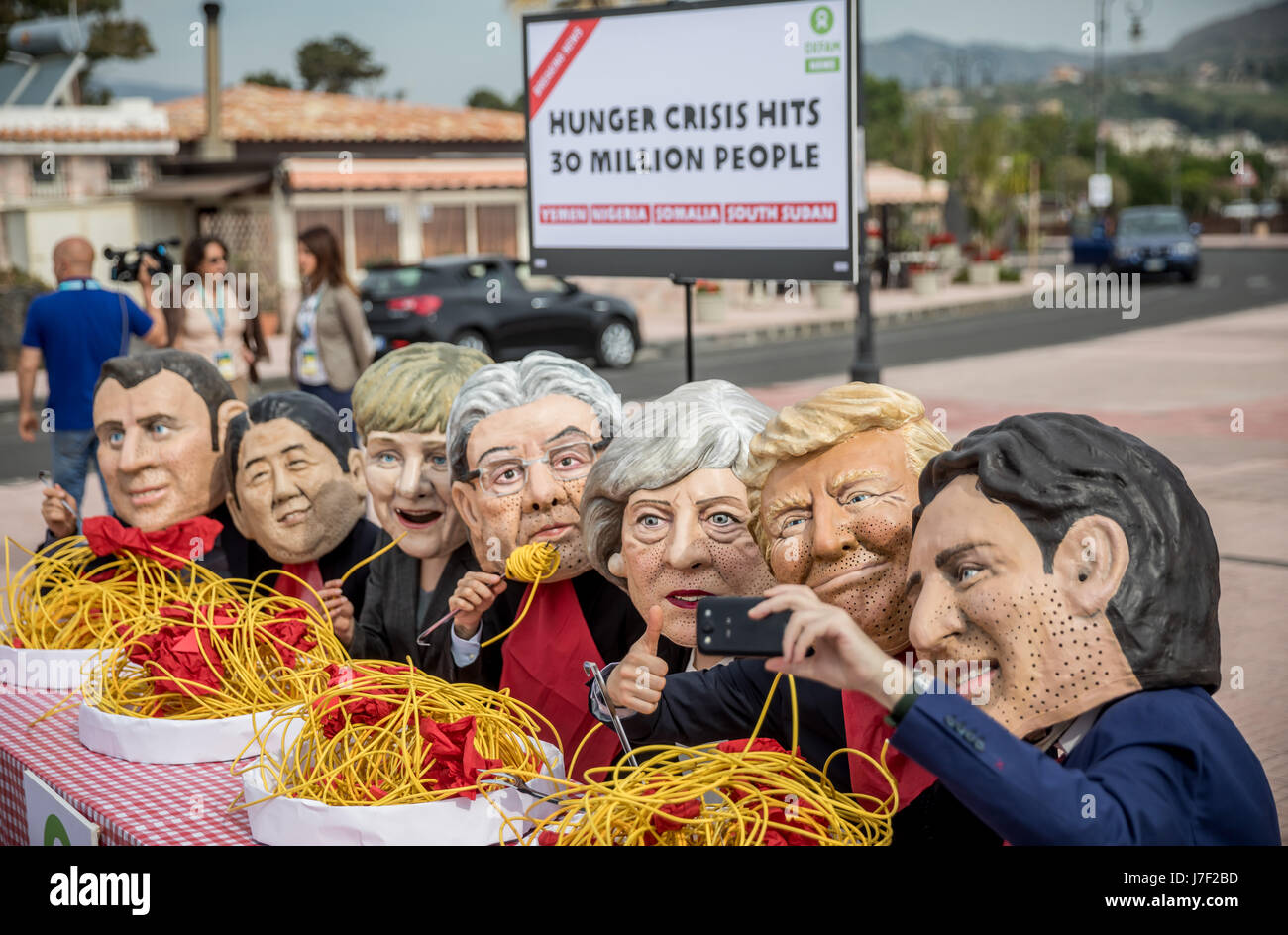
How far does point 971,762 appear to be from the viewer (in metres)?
1.71

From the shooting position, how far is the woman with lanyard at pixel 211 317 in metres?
7.76

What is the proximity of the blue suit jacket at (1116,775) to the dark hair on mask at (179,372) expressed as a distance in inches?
97.8

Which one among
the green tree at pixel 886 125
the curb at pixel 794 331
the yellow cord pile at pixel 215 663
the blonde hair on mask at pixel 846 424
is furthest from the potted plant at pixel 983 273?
the blonde hair on mask at pixel 846 424

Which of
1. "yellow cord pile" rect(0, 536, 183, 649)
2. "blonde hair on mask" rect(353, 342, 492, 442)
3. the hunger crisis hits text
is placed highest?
the hunger crisis hits text

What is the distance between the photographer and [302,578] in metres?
3.56

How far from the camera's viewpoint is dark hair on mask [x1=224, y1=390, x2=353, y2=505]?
3.46 m

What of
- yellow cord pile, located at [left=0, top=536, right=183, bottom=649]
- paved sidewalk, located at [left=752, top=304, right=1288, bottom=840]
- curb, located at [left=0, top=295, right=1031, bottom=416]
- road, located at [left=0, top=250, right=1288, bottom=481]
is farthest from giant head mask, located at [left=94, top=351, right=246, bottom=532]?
curb, located at [left=0, top=295, right=1031, bottom=416]

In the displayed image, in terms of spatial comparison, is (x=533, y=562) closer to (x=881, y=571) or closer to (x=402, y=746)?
(x=402, y=746)

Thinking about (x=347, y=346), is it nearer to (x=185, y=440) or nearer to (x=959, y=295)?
(x=185, y=440)

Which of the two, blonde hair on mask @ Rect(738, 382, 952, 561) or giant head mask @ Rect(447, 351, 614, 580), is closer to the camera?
blonde hair on mask @ Rect(738, 382, 952, 561)

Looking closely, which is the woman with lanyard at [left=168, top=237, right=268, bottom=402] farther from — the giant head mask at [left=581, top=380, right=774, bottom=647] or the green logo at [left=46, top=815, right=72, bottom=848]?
the giant head mask at [left=581, top=380, right=774, bottom=647]

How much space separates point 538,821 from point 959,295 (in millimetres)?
28438
